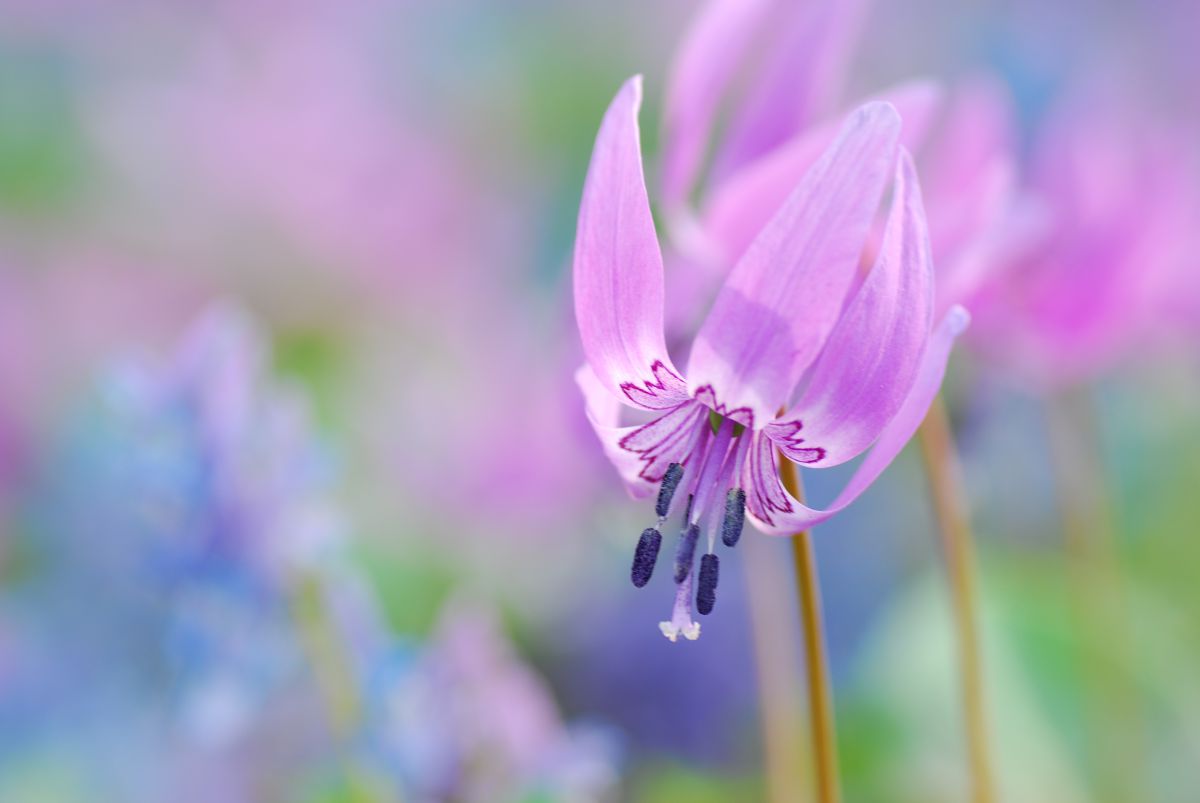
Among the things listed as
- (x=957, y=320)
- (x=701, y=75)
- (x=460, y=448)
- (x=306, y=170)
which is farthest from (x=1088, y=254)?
(x=306, y=170)

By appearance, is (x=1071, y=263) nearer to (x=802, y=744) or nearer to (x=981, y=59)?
(x=802, y=744)

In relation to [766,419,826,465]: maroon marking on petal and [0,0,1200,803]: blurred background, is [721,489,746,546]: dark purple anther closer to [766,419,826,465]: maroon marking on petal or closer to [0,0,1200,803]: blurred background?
[766,419,826,465]: maroon marking on petal

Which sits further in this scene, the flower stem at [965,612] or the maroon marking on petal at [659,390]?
the flower stem at [965,612]

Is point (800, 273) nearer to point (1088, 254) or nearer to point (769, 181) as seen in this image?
point (769, 181)

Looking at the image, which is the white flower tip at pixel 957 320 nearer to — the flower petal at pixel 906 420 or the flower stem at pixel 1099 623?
the flower petal at pixel 906 420

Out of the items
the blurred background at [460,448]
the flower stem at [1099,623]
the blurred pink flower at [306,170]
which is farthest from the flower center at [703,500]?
the blurred pink flower at [306,170]

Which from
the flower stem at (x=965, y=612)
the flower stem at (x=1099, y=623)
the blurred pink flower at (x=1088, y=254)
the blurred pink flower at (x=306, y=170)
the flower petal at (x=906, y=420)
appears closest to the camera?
the flower petal at (x=906, y=420)

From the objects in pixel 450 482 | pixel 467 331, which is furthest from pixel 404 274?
pixel 450 482
